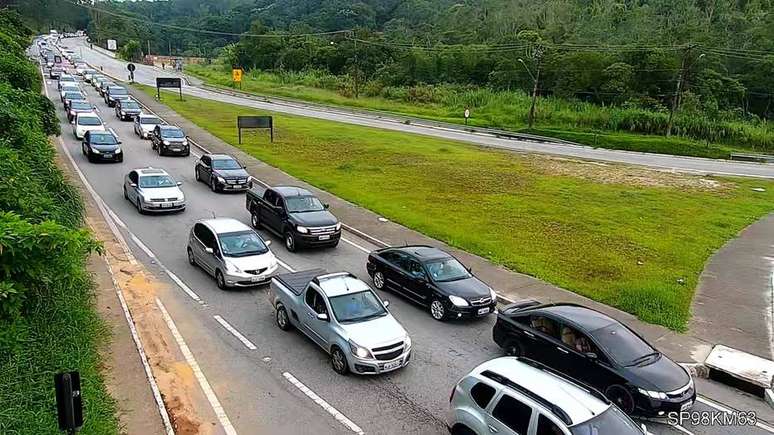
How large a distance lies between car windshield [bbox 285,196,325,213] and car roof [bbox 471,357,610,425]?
11.2m

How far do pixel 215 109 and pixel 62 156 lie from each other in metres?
24.3

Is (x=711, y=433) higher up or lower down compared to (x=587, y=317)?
lower down

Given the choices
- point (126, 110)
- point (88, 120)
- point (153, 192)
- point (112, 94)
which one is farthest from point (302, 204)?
point (112, 94)

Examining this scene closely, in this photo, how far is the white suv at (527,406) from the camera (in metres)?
7.73

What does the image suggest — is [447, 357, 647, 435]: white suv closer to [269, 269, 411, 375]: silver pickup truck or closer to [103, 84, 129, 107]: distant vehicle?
[269, 269, 411, 375]: silver pickup truck

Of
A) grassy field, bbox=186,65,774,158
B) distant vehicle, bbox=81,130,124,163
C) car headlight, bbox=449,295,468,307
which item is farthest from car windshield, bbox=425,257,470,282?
grassy field, bbox=186,65,774,158

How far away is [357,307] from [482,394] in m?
4.04

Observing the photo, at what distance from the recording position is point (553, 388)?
8.21m

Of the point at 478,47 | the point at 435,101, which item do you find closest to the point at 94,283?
the point at 435,101

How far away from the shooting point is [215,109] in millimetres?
52656

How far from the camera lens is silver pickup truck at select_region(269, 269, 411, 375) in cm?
1099

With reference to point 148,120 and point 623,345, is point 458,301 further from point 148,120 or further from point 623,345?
point 148,120

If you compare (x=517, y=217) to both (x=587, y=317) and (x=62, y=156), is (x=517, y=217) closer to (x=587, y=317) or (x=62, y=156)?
(x=587, y=317)

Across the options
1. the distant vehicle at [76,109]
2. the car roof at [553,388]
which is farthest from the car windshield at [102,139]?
the car roof at [553,388]
